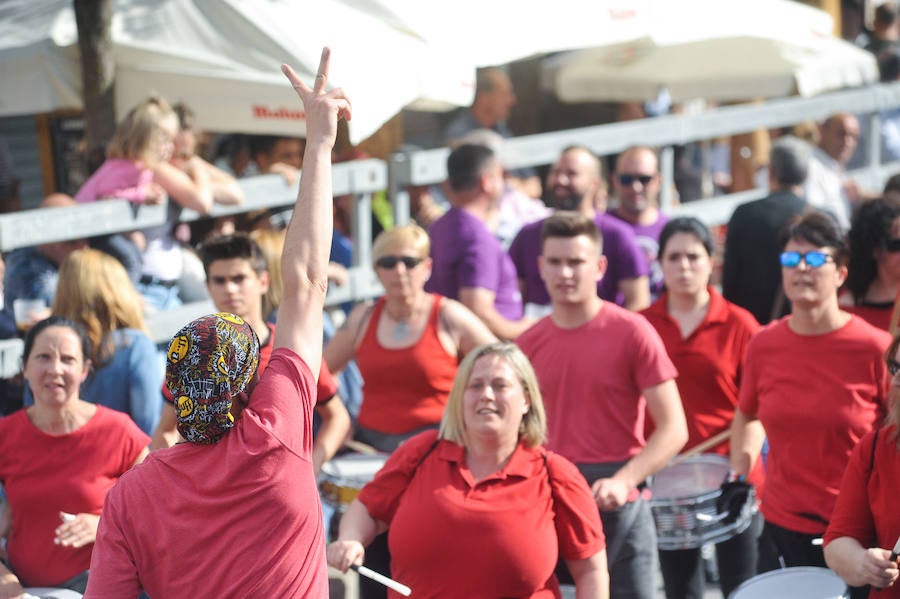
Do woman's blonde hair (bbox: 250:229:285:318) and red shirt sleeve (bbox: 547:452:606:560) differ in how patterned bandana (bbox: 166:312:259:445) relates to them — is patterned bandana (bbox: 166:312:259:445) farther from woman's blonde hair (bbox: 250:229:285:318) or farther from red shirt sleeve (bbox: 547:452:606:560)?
woman's blonde hair (bbox: 250:229:285:318)

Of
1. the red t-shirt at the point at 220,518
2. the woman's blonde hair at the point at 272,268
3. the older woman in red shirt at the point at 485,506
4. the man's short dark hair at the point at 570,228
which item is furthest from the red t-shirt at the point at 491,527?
the woman's blonde hair at the point at 272,268

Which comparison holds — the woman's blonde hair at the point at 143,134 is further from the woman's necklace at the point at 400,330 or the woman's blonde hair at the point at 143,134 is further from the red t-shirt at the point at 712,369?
the red t-shirt at the point at 712,369

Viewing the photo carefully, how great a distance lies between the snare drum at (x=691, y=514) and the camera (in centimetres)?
521

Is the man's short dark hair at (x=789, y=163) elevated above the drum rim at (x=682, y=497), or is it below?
above

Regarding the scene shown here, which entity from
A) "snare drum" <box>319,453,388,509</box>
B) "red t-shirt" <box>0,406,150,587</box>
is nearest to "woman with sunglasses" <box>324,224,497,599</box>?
"snare drum" <box>319,453,388,509</box>

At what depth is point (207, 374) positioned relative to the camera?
10.5 ft

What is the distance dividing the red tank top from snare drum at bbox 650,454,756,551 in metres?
1.01

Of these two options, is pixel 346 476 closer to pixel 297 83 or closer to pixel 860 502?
pixel 860 502

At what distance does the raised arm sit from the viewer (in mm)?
3402

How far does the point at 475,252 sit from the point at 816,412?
7.23 ft

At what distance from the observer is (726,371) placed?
596cm

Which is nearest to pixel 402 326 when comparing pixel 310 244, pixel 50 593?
pixel 50 593

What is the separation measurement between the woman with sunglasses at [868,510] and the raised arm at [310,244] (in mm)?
1806

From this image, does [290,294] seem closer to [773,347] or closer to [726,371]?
[773,347]
